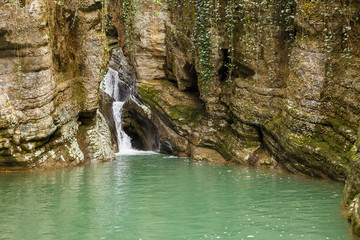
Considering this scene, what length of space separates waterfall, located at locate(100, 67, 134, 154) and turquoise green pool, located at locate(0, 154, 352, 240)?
6.76 m

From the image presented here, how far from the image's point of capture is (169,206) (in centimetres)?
708

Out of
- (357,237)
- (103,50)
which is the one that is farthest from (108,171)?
(357,237)

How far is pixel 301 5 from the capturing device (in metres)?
9.88

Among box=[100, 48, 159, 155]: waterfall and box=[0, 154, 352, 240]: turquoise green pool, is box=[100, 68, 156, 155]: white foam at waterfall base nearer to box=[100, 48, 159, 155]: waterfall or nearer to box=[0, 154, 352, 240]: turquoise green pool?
box=[100, 48, 159, 155]: waterfall

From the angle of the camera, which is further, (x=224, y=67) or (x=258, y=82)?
(x=224, y=67)

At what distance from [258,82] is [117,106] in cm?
839

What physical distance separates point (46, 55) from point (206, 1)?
19.3 ft

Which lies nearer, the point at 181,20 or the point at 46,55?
the point at 46,55

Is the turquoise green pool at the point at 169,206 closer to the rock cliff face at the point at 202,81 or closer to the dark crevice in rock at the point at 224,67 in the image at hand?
the rock cliff face at the point at 202,81

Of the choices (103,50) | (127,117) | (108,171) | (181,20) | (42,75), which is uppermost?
(181,20)

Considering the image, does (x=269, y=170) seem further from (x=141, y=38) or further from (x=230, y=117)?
(x=141, y=38)

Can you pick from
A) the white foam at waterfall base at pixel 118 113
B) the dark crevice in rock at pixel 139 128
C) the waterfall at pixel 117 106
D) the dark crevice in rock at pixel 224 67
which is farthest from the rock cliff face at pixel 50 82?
the dark crevice in rock at pixel 224 67

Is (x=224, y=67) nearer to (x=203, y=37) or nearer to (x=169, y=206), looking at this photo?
(x=203, y=37)

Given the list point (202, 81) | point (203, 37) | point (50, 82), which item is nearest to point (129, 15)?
point (203, 37)
